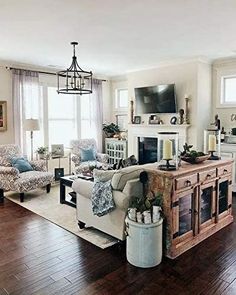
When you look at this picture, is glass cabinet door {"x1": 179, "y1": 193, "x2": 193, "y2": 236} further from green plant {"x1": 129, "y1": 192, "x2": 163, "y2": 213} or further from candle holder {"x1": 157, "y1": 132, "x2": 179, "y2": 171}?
candle holder {"x1": 157, "y1": 132, "x2": 179, "y2": 171}

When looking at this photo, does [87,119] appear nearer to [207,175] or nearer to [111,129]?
[111,129]

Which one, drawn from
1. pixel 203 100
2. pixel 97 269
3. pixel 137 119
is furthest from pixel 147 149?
pixel 97 269

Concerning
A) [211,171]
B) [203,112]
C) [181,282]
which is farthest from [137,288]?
[203,112]

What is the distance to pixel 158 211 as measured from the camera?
288 cm

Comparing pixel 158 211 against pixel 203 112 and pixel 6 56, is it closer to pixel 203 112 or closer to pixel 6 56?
pixel 203 112

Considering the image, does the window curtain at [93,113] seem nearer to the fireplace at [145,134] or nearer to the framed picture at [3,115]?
the fireplace at [145,134]

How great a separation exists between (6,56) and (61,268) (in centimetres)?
448

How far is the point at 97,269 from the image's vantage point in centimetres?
280

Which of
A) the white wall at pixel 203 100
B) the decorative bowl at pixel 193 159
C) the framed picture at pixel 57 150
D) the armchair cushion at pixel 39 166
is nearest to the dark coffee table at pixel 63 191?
the armchair cushion at pixel 39 166

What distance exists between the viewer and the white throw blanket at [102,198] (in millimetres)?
3166

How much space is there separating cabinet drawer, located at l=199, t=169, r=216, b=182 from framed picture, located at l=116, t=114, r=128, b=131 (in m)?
4.54

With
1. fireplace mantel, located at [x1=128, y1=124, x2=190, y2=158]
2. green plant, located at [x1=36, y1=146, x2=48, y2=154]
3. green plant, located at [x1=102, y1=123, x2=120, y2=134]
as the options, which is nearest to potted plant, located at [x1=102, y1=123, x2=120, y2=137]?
green plant, located at [x1=102, y1=123, x2=120, y2=134]

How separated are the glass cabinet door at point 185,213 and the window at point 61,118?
4648 millimetres

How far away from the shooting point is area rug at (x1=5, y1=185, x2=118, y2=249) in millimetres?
3512
